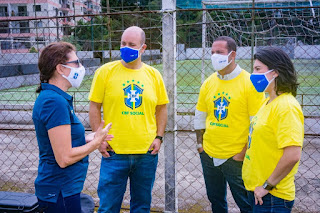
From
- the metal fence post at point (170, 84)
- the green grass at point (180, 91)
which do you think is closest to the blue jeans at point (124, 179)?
the metal fence post at point (170, 84)

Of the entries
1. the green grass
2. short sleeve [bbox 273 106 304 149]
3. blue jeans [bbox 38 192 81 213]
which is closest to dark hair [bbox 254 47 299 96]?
short sleeve [bbox 273 106 304 149]

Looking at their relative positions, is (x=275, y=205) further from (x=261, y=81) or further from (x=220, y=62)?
(x=220, y=62)

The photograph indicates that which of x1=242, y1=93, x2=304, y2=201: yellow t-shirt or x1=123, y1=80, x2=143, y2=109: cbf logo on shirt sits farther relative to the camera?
x1=123, y1=80, x2=143, y2=109: cbf logo on shirt

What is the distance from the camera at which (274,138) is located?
2141 millimetres

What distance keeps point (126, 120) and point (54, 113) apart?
2.87ft

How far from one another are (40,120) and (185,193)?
2.84m

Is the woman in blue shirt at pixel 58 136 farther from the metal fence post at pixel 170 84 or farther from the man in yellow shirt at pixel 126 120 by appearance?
the metal fence post at pixel 170 84

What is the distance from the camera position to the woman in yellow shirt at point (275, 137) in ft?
6.70

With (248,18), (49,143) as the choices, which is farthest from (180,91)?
(49,143)

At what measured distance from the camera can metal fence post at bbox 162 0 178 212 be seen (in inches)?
123

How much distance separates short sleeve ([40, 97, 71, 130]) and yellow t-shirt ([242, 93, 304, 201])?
1.24 meters

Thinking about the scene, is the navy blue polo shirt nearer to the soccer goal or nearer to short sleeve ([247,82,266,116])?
short sleeve ([247,82,266,116])

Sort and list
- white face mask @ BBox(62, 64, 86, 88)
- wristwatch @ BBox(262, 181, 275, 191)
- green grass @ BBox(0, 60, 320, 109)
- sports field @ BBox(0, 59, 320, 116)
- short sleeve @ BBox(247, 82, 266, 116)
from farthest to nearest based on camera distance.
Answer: green grass @ BBox(0, 60, 320, 109), sports field @ BBox(0, 59, 320, 116), short sleeve @ BBox(247, 82, 266, 116), white face mask @ BBox(62, 64, 86, 88), wristwatch @ BBox(262, 181, 275, 191)

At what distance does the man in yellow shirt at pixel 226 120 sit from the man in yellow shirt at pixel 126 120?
1.62 ft
